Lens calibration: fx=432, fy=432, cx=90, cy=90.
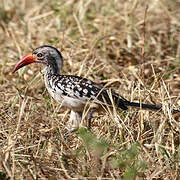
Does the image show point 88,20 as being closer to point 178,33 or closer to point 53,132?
point 178,33

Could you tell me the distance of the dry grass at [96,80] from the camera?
10.7 feet

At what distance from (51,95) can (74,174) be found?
117 centimetres

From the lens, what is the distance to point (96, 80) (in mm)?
5066

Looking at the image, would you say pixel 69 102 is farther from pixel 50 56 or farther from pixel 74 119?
pixel 50 56

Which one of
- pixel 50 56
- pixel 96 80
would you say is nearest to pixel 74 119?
pixel 50 56

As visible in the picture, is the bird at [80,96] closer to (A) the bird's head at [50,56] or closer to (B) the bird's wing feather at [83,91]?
(B) the bird's wing feather at [83,91]

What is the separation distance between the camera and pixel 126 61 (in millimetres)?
5809

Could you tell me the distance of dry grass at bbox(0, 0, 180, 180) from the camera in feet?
10.7

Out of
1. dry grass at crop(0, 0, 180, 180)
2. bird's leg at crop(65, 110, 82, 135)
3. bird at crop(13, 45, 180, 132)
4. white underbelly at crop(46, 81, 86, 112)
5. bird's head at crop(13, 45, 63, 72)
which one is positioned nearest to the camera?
dry grass at crop(0, 0, 180, 180)

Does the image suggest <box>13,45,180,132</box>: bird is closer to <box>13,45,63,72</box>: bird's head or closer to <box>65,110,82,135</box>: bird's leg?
<box>65,110,82,135</box>: bird's leg

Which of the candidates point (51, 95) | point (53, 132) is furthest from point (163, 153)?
point (51, 95)

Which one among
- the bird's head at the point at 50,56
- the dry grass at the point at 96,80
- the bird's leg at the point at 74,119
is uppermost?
the bird's head at the point at 50,56

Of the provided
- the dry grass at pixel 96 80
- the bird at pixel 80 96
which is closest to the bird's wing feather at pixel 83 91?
the bird at pixel 80 96

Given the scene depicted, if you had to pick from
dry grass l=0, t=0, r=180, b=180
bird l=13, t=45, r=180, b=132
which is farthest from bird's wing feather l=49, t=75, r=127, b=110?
dry grass l=0, t=0, r=180, b=180
